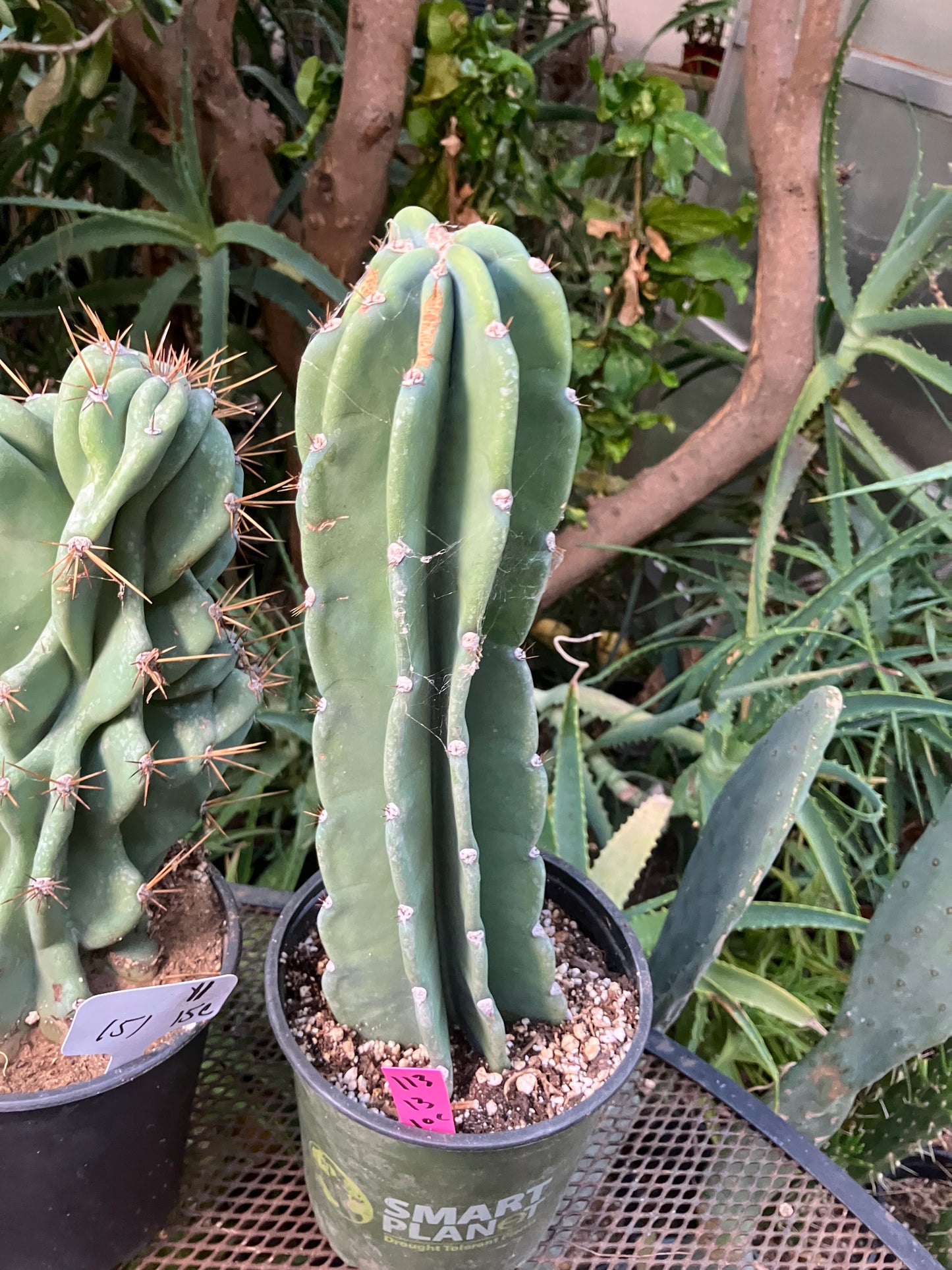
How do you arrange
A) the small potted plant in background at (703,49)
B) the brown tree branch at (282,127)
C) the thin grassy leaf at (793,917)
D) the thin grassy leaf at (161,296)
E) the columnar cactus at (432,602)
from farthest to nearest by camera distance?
the small potted plant in background at (703,49)
the thin grassy leaf at (161,296)
the brown tree branch at (282,127)
the thin grassy leaf at (793,917)
the columnar cactus at (432,602)

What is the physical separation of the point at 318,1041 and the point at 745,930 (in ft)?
2.49

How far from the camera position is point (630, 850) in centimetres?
83

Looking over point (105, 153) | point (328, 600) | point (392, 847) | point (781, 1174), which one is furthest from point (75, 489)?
point (105, 153)

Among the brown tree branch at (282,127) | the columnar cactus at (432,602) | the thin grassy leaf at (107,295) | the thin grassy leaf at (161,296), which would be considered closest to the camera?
the columnar cactus at (432,602)

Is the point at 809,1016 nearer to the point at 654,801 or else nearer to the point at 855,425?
the point at 654,801

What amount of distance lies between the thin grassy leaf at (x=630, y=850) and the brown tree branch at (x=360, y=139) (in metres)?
0.83

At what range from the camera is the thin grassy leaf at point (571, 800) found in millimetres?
829

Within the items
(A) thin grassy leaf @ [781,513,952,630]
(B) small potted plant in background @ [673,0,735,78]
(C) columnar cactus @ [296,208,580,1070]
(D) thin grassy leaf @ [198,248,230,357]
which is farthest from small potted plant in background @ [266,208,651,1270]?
(B) small potted plant in background @ [673,0,735,78]

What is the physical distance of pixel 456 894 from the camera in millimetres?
522

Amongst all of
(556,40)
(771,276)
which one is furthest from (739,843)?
(556,40)

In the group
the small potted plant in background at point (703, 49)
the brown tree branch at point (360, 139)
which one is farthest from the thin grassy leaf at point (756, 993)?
the small potted plant in background at point (703, 49)

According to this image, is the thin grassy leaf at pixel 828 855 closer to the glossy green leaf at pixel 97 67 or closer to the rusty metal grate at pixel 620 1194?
the rusty metal grate at pixel 620 1194

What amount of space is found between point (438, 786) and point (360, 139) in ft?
2.94

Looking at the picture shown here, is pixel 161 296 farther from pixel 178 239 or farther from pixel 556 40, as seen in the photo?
pixel 556 40
